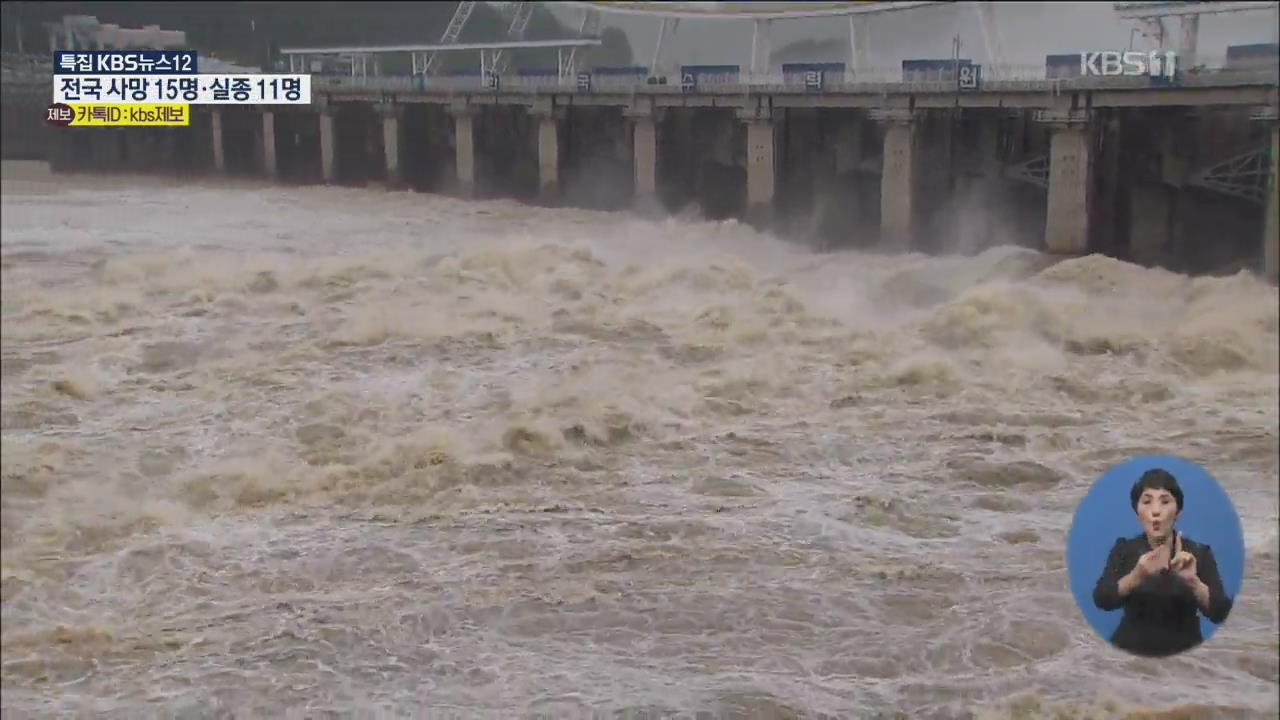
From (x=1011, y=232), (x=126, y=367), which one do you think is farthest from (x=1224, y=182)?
(x=126, y=367)

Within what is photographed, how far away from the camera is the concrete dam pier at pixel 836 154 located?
18312 mm

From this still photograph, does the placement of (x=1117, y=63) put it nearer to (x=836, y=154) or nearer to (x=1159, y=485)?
(x=836, y=154)

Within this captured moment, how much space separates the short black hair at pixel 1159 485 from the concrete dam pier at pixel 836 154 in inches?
580

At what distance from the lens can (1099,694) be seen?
5.72 metres

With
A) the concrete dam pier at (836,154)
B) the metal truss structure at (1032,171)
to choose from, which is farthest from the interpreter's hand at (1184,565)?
the metal truss structure at (1032,171)

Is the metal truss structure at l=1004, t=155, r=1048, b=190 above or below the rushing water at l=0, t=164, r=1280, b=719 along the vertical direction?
above

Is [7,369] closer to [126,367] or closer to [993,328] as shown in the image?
[126,367]

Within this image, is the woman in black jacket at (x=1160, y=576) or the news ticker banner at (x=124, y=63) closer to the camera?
the woman in black jacket at (x=1160, y=576)

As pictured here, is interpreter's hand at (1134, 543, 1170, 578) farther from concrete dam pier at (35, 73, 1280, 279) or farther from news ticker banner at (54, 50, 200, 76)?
concrete dam pier at (35, 73, 1280, 279)

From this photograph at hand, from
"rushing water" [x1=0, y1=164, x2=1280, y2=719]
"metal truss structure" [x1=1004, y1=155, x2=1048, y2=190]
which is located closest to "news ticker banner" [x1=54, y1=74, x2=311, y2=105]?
"rushing water" [x1=0, y1=164, x2=1280, y2=719]

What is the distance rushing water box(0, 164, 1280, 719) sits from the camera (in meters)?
6.02

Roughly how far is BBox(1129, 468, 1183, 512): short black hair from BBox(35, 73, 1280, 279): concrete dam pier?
14.7 metres

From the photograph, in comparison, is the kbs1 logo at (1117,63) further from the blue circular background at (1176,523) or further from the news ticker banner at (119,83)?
the blue circular background at (1176,523)

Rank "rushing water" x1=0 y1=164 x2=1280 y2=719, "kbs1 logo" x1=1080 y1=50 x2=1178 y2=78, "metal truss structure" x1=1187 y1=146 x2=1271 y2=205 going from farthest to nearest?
"kbs1 logo" x1=1080 y1=50 x2=1178 y2=78 < "metal truss structure" x1=1187 y1=146 x2=1271 y2=205 < "rushing water" x1=0 y1=164 x2=1280 y2=719
